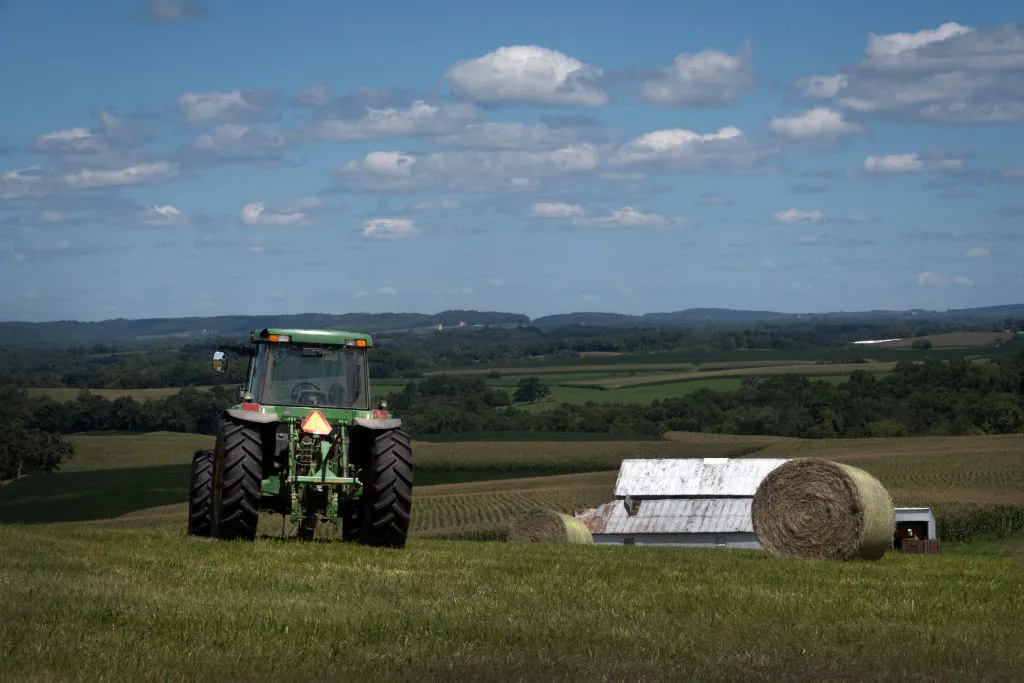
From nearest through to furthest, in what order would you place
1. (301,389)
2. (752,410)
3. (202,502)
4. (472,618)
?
(472,618), (301,389), (202,502), (752,410)

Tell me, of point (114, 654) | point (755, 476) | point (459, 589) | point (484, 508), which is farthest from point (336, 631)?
point (484, 508)

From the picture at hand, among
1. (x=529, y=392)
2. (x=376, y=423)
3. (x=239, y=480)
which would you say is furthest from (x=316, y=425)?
(x=529, y=392)

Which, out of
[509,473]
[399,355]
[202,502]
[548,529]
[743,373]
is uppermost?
[202,502]

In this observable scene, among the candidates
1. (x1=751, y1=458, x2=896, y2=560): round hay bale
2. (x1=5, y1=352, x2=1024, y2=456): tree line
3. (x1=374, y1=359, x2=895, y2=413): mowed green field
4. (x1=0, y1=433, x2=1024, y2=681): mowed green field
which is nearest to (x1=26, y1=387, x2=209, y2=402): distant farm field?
(x1=5, y1=352, x2=1024, y2=456): tree line

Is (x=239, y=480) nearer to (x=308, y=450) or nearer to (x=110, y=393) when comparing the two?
(x=308, y=450)

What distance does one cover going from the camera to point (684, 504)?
35188 mm

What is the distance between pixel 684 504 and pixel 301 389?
2184 centimetres

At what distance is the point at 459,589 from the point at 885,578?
14.1 feet

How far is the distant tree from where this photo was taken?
105000mm

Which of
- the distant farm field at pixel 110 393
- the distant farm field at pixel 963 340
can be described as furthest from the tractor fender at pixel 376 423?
the distant farm field at pixel 963 340

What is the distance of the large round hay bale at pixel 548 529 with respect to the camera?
24.0 m

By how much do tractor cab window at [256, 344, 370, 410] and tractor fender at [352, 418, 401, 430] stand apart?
585 mm

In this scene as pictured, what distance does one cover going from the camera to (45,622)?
8.12 m

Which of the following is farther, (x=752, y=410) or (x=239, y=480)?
(x=752, y=410)
